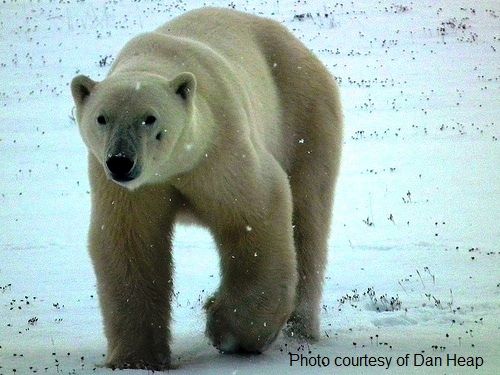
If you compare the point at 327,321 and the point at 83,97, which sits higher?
the point at 83,97

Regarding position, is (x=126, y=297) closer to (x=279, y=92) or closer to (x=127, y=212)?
(x=127, y=212)

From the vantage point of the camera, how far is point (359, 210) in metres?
10.8

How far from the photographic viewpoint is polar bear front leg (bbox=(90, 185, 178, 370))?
4.89m

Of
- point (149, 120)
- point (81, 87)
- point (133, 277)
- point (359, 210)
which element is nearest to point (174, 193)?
point (133, 277)

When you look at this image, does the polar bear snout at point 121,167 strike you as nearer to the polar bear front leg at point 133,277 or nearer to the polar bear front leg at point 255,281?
the polar bear front leg at point 133,277

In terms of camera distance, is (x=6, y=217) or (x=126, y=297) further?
(x=6, y=217)

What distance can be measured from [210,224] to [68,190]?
7678 millimetres

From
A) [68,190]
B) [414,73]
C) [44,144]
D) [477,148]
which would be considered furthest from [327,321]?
[414,73]

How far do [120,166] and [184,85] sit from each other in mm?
669

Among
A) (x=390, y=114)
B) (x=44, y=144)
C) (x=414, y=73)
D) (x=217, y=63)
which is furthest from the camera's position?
(x=414, y=73)

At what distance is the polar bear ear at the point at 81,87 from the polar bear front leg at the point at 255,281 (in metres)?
1.03

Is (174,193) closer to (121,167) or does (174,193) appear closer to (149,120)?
(149,120)

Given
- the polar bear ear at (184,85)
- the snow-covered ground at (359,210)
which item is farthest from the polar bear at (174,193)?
the snow-covered ground at (359,210)

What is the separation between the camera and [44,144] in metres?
15.4
